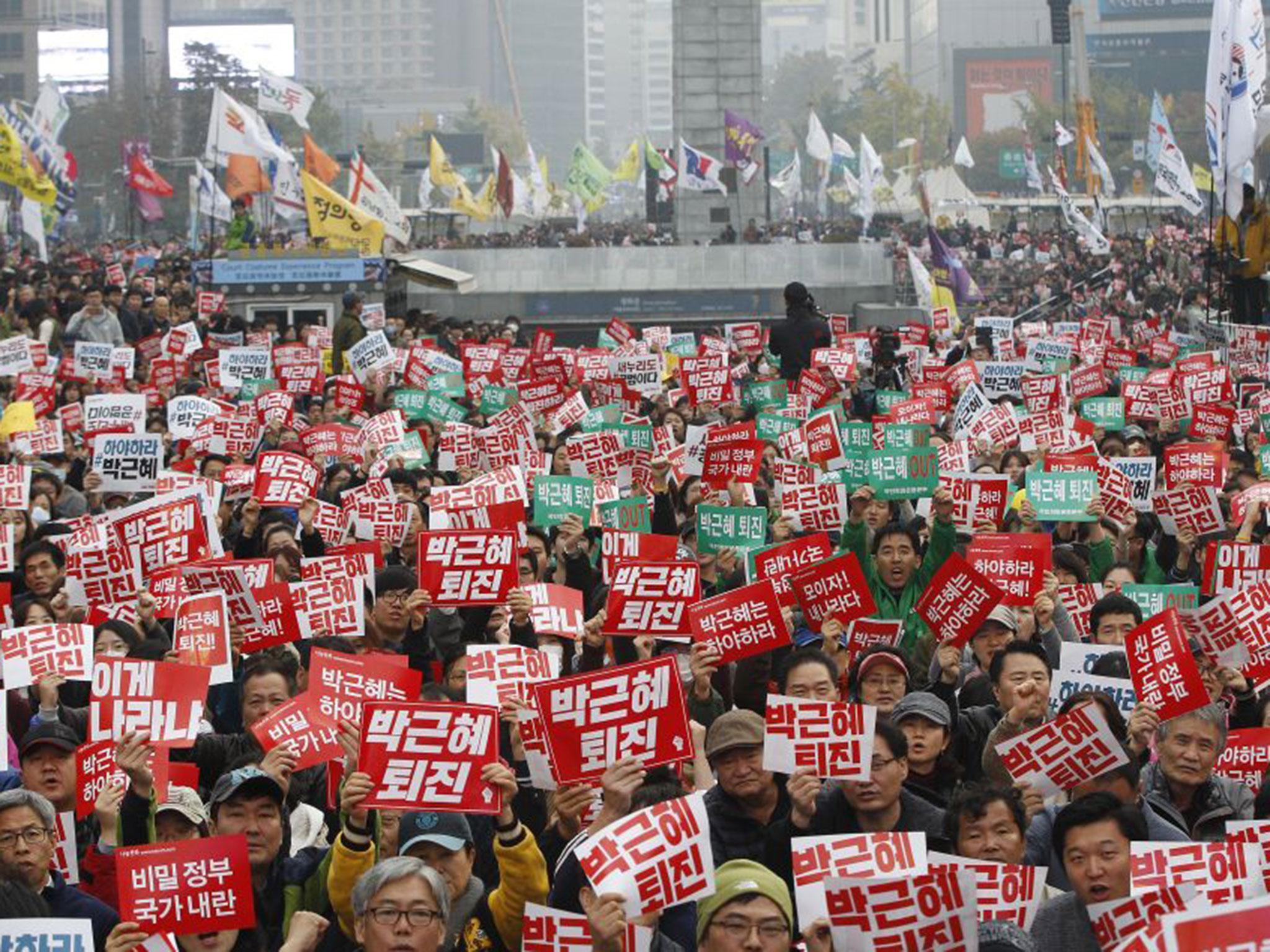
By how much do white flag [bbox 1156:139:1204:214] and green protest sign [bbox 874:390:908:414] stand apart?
12.0 metres

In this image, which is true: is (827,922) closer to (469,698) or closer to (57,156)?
(469,698)

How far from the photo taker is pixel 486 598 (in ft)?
32.4

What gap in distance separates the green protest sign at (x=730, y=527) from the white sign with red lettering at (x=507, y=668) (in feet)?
11.3

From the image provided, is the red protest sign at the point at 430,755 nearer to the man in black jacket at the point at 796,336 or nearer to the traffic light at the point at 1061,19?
the man in black jacket at the point at 796,336

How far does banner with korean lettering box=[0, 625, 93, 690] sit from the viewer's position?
29.1 ft

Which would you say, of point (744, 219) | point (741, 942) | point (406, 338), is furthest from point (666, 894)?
point (744, 219)

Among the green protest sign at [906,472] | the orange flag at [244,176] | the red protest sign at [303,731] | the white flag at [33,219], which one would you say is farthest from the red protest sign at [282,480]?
the orange flag at [244,176]

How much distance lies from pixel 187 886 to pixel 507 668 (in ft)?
7.13

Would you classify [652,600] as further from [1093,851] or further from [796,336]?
[796,336]

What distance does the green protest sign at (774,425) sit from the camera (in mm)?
17062

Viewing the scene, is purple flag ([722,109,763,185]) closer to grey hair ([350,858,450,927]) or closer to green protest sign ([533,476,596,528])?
green protest sign ([533,476,596,528])

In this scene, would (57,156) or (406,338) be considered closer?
(406,338)

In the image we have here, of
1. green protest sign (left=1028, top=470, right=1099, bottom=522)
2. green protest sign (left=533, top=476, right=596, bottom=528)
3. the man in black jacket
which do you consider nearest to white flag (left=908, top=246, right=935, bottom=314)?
the man in black jacket

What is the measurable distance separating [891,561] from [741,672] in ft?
4.73
